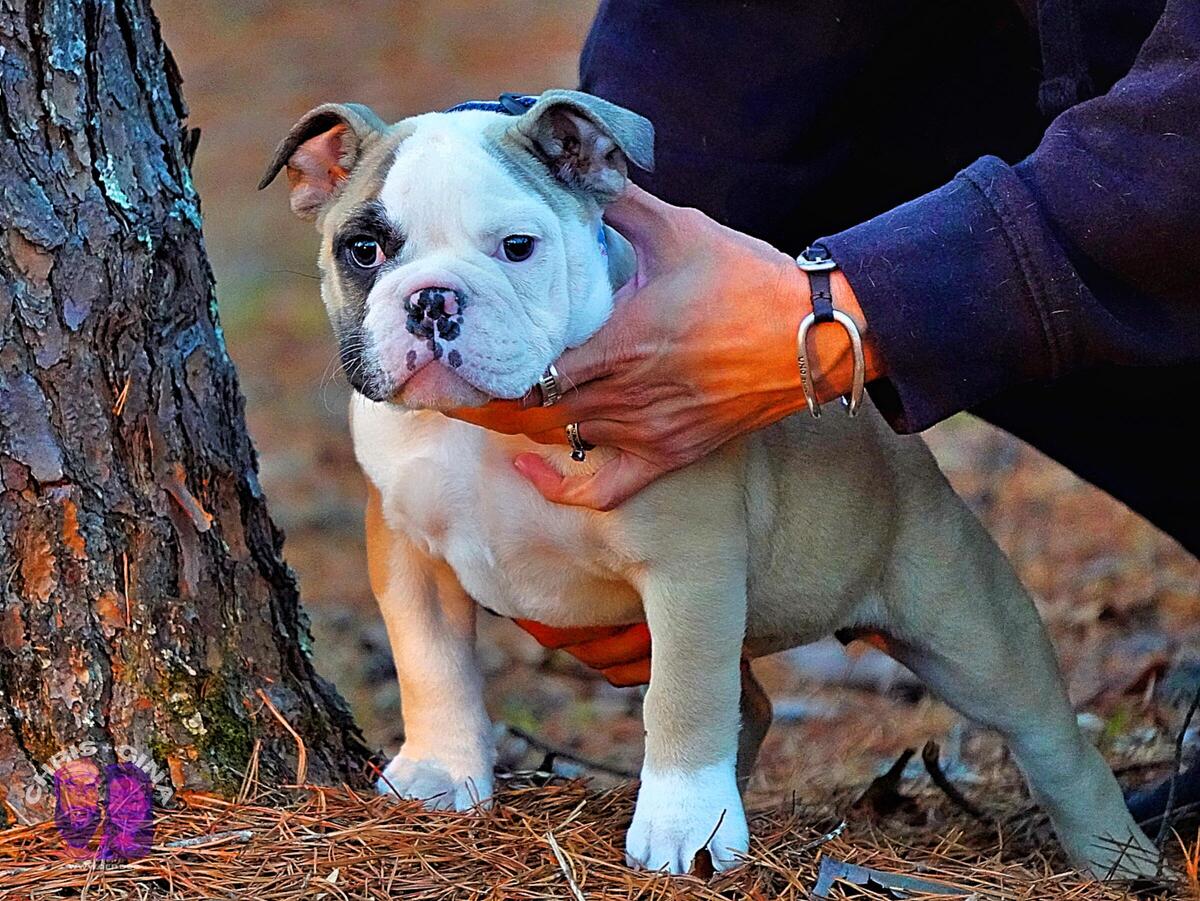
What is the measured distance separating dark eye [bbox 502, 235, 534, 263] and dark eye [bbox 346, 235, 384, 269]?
22cm

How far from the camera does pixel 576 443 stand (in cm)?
299

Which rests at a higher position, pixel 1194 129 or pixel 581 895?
pixel 1194 129

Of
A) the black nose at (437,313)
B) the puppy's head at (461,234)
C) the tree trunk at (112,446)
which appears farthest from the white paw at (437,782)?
the black nose at (437,313)

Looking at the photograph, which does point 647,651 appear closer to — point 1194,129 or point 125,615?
point 125,615

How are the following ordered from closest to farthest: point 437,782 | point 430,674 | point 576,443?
point 576,443
point 437,782
point 430,674

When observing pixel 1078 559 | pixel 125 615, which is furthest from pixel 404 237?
pixel 1078 559

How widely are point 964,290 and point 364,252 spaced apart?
1084mm

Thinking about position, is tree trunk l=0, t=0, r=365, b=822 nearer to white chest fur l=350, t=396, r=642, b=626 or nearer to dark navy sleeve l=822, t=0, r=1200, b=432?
white chest fur l=350, t=396, r=642, b=626

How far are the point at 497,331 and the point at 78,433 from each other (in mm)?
830

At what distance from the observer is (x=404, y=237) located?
8.70 feet

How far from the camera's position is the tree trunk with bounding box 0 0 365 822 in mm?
2717

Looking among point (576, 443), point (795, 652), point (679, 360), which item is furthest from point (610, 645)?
point (795, 652)

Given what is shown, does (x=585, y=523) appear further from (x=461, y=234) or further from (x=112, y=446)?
(x=112, y=446)

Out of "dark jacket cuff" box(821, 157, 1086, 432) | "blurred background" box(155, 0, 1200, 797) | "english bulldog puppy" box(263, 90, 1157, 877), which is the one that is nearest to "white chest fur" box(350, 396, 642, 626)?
"english bulldog puppy" box(263, 90, 1157, 877)
